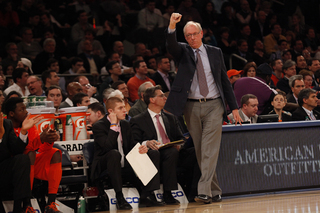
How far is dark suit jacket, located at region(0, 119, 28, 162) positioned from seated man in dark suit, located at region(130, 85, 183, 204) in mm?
1482

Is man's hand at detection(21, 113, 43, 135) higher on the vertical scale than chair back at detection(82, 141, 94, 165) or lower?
higher

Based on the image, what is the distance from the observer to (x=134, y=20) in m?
12.0

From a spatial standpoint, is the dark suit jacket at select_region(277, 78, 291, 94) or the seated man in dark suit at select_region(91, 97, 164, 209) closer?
the seated man in dark suit at select_region(91, 97, 164, 209)

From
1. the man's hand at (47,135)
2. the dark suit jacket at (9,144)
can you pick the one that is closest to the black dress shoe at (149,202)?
the man's hand at (47,135)

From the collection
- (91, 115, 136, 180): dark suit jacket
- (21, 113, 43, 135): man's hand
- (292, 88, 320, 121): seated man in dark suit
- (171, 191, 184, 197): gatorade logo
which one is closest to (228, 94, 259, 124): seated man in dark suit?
(292, 88, 320, 121): seated man in dark suit

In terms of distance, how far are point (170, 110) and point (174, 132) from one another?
0.86 metres

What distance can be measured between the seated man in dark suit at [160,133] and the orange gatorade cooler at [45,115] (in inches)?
40.3

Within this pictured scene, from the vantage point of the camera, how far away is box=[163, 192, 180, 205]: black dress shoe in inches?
212

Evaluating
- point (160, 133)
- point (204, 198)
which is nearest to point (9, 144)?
point (160, 133)

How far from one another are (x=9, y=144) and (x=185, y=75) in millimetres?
2042

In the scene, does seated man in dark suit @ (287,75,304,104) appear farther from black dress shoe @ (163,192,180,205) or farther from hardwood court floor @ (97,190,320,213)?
black dress shoe @ (163,192,180,205)

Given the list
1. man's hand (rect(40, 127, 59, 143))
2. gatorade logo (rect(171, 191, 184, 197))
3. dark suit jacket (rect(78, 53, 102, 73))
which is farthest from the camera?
dark suit jacket (rect(78, 53, 102, 73))

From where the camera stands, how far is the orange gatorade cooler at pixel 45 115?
5.23m

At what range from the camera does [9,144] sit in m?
4.76
